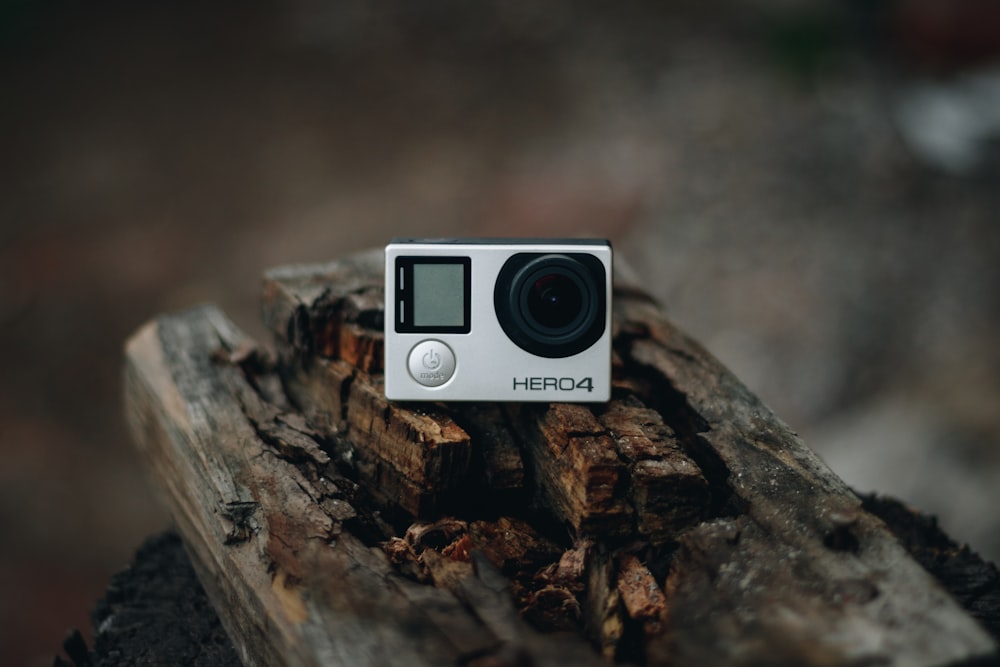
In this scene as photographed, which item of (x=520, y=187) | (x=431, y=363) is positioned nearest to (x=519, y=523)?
(x=431, y=363)

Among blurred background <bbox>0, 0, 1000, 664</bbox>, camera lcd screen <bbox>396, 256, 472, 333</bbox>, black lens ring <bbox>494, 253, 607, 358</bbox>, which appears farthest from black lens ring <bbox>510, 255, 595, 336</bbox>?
blurred background <bbox>0, 0, 1000, 664</bbox>

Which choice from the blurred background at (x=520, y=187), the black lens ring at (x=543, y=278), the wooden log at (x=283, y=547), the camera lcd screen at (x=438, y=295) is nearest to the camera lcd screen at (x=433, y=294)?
the camera lcd screen at (x=438, y=295)

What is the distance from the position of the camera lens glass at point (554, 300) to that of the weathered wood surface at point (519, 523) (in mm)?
184

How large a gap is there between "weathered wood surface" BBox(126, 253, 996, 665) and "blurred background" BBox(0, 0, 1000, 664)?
266 centimetres

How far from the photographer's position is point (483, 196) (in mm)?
6684

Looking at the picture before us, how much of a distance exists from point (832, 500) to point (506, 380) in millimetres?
674

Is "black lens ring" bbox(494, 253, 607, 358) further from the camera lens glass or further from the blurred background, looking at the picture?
the blurred background

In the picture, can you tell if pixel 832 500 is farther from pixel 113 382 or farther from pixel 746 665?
pixel 113 382

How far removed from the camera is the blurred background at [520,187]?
16.0 ft

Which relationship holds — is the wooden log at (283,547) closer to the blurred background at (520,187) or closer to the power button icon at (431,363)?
the power button icon at (431,363)

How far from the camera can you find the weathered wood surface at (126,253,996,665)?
1.39 meters

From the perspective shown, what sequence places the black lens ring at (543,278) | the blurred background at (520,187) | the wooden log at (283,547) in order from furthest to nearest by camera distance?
the blurred background at (520,187) → the black lens ring at (543,278) → the wooden log at (283,547)

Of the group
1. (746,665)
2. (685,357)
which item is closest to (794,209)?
(685,357)

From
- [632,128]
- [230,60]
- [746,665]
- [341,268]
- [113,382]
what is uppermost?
[230,60]
